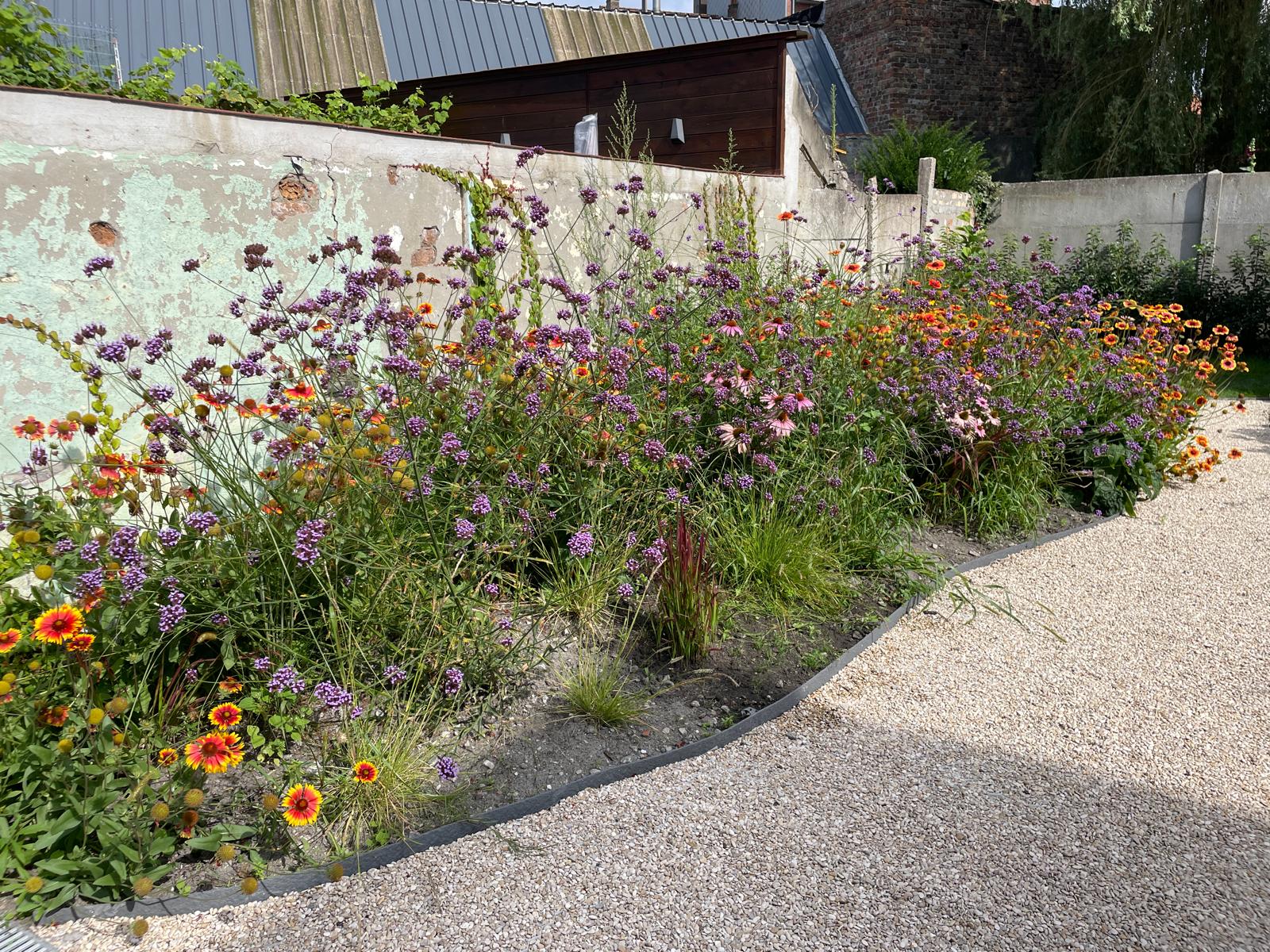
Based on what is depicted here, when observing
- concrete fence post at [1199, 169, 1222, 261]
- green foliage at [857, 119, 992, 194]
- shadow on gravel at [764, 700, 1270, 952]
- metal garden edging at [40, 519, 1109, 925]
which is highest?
green foliage at [857, 119, 992, 194]

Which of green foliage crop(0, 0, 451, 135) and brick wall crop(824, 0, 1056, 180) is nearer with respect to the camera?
green foliage crop(0, 0, 451, 135)

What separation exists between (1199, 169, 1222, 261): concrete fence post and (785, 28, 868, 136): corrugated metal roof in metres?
7.37

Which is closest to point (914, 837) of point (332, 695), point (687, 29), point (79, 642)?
point (332, 695)

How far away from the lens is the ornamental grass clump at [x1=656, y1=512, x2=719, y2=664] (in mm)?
3082

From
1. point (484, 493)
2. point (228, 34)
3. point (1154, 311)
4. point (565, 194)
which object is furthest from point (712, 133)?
point (228, 34)

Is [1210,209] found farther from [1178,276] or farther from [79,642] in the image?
[79,642]

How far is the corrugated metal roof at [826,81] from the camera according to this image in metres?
16.7

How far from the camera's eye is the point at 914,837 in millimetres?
2373

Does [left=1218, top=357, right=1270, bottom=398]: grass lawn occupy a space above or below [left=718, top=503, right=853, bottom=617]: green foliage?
above

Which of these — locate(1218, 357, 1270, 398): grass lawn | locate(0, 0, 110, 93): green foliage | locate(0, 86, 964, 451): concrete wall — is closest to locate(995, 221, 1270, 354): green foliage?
locate(1218, 357, 1270, 398): grass lawn

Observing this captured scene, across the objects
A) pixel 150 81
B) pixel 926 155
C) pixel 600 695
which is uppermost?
pixel 926 155

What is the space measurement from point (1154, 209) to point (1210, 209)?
555mm

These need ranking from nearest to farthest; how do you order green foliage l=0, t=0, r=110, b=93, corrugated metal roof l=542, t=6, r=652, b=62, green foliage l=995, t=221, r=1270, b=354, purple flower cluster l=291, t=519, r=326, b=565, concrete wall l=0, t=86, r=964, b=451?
purple flower cluster l=291, t=519, r=326, b=565
concrete wall l=0, t=86, r=964, b=451
green foliage l=0, t=0, r=110, b=93
green foliage l=995, t=221, r=1270, b=354
corrugated metal roof l=542, t=6, r=652, b=62

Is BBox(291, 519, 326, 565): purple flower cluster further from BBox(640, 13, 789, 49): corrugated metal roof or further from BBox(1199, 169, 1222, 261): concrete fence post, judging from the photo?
BBox(640, 13, 789, 49): corrugated metal roof
